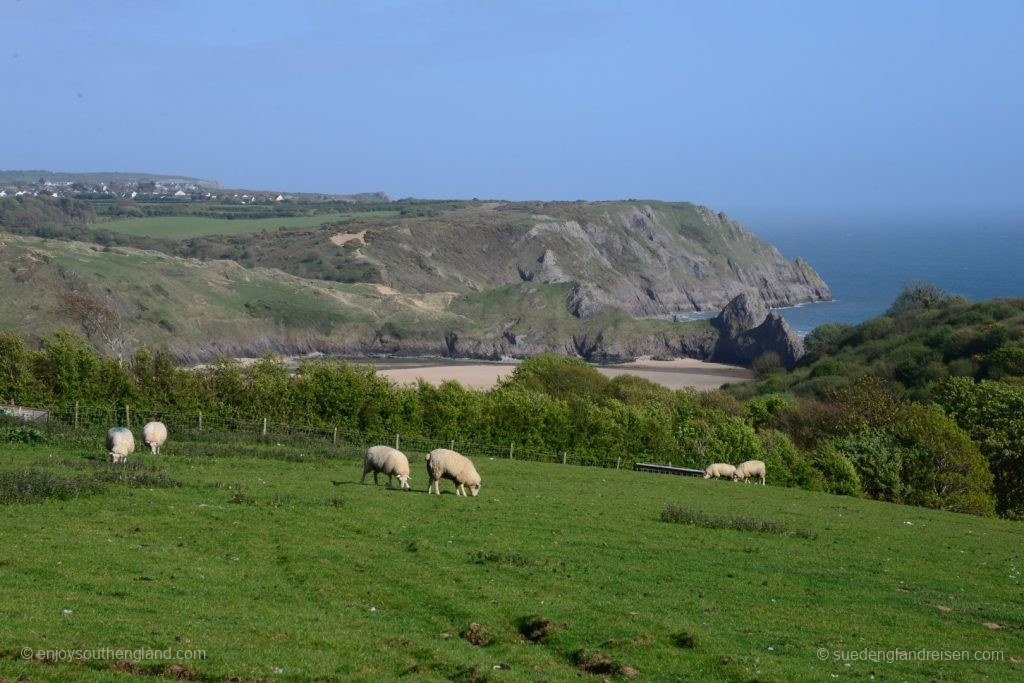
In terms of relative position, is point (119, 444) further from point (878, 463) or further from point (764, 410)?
point (764, 410)

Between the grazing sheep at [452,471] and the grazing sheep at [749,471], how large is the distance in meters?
20.8

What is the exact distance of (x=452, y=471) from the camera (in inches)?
1189

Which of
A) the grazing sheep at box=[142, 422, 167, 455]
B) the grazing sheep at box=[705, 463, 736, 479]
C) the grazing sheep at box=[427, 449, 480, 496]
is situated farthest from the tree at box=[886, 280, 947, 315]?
the grazing sheep at box=[142, 422, 167, 455]

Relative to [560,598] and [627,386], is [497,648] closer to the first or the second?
[560,598]

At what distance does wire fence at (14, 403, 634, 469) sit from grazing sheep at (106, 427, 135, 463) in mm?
5559

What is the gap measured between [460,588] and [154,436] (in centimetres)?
2028

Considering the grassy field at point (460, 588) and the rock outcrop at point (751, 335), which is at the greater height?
the grassy field at point (460, 588)

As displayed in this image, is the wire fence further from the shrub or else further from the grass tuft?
the shrub

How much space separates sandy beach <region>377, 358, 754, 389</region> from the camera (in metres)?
122

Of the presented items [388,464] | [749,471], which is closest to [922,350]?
[749,471]

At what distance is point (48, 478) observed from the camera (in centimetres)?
2472

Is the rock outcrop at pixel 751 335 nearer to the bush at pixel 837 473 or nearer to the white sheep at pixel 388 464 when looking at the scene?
the bush at pixel 837 473

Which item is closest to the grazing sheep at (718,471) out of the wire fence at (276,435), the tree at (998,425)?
the wire fence at (276,435)

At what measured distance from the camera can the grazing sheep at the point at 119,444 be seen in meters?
31.3
